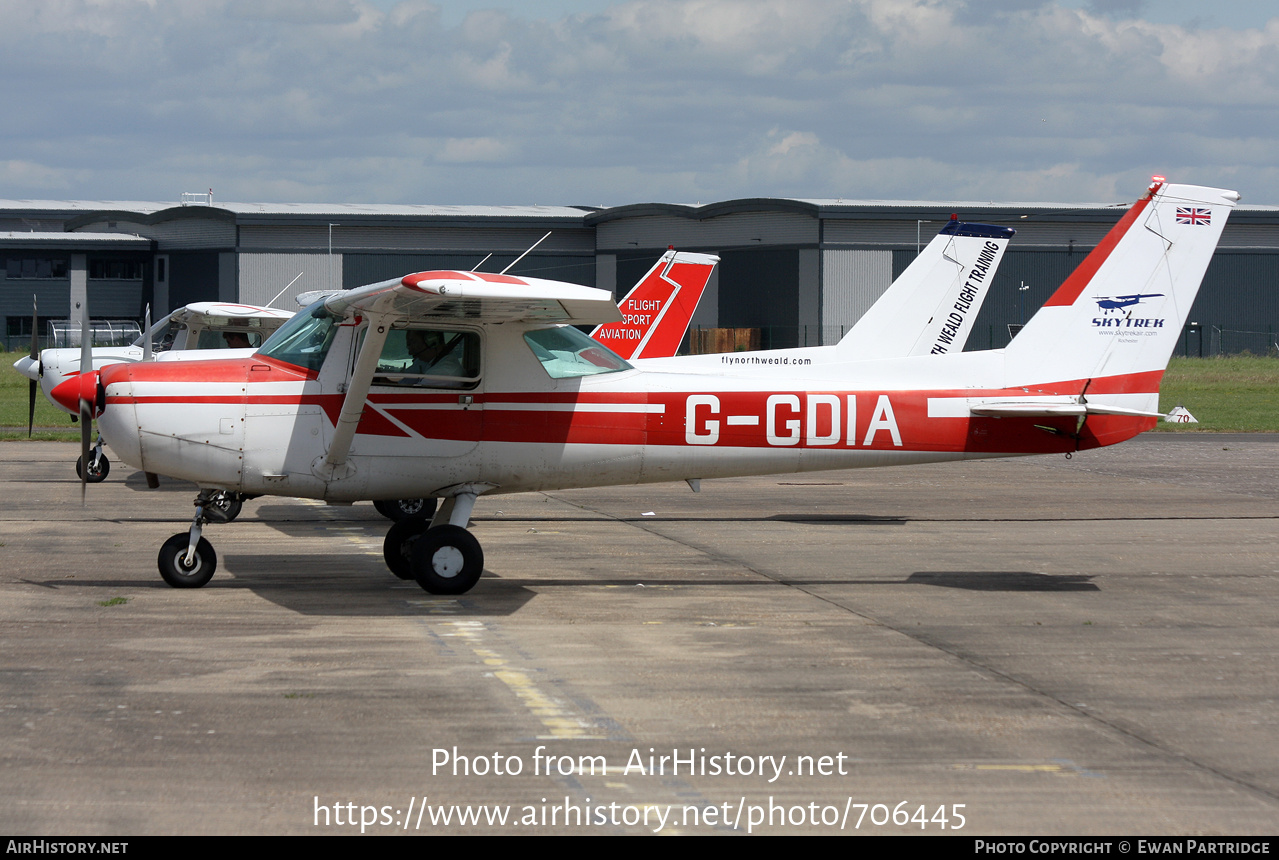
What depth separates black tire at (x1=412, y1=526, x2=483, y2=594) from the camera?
9211 millimetres

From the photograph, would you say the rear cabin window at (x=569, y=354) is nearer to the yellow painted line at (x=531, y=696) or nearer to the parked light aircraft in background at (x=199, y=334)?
the yellow painted line at (x=531, y=696)

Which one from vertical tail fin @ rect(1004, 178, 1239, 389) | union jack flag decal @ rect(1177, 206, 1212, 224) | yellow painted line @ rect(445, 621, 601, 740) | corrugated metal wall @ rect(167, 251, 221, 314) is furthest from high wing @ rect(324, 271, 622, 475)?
corrugated metal wall @ rect(167, 251, 221, 314)

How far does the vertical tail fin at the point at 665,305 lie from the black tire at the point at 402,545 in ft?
32.7

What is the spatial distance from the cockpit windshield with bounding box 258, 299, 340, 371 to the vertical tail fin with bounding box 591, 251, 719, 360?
10.6 meters

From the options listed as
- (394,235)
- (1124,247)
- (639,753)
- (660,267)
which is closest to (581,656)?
(639,753)

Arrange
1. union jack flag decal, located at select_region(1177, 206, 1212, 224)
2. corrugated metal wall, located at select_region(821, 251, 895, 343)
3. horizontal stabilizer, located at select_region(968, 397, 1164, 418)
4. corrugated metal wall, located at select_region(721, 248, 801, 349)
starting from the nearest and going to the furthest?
horizontal stabilizer, located at select_region(968, 397, 1164, 418) < union jack flag decal, located at select_region(1177, 206, 1212, 224) < corrugated metal wall, located at select_region(821, 251, 895, 343) < corrugated metal wall, located at select_region(721, 248, 801, 349)

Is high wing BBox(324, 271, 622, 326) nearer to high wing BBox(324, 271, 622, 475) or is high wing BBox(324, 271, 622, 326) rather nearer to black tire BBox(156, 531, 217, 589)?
high wing BBox(324, 271, 622, 475)

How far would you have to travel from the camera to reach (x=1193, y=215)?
10164 mm

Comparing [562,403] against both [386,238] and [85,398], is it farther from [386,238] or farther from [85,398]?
[386,238]

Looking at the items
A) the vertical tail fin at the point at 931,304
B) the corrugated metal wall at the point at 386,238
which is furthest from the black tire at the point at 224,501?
the corrugated metal wall at the point at 386,238

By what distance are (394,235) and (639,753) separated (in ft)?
184

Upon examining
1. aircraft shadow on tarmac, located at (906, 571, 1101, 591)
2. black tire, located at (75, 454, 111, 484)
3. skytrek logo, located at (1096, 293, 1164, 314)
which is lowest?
aircraft shadow on tarmac, located at (906, 571, 1101, 591)

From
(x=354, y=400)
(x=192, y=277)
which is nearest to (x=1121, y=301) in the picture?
(x=354, y=400)
